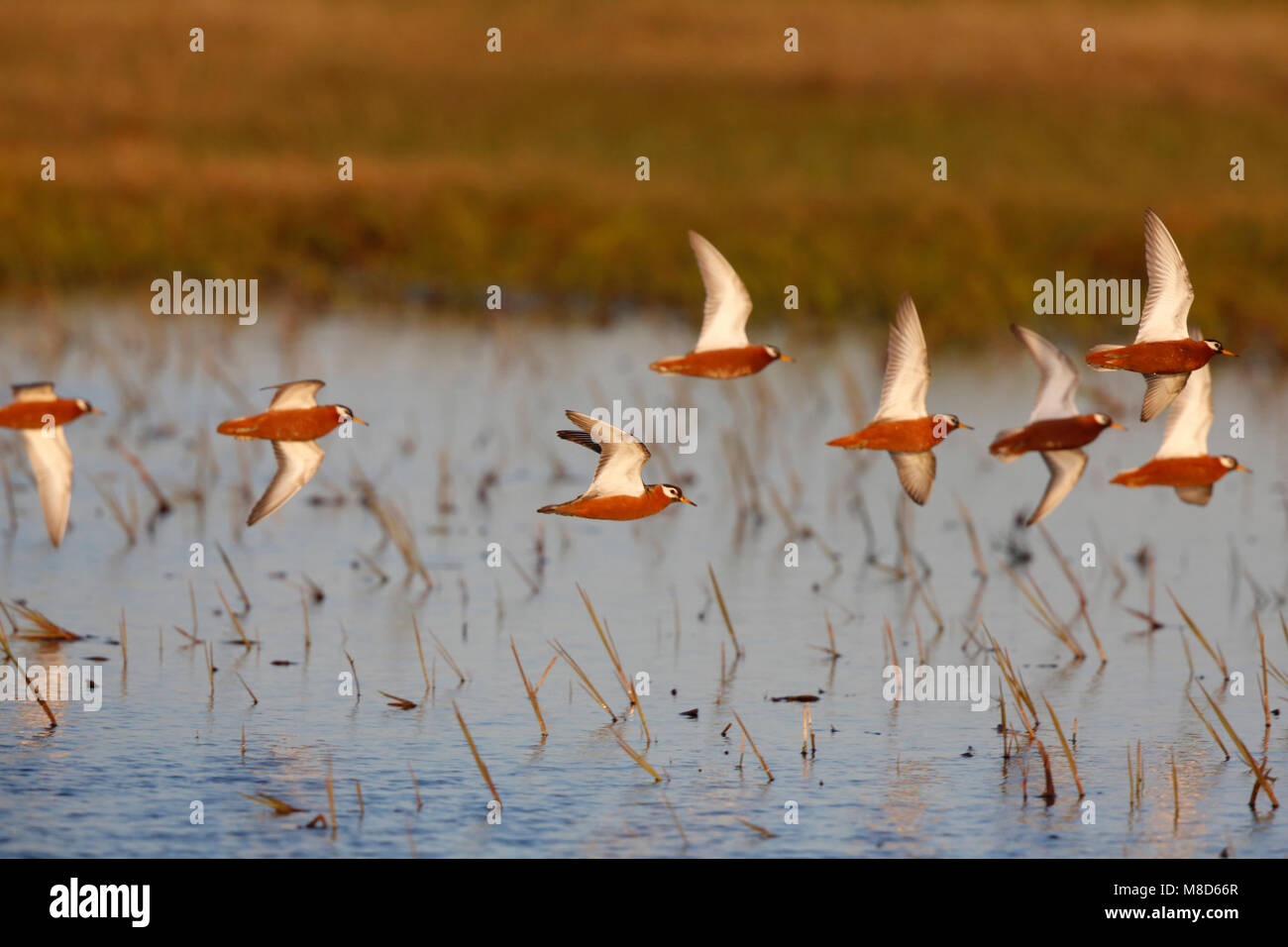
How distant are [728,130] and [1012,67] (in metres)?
10.1

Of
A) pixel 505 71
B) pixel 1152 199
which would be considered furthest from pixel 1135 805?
pixel 505 71

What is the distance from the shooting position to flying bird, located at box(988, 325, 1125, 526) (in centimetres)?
765

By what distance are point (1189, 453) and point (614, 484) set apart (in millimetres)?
2427

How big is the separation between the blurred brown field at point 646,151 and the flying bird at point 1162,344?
59.7ft

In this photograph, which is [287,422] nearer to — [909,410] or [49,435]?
[49,435]

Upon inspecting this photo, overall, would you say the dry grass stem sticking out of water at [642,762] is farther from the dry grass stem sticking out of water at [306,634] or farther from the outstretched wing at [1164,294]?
the outstretched wing at [1164,294]

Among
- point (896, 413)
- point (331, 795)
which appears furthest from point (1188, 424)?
point (331, 795)

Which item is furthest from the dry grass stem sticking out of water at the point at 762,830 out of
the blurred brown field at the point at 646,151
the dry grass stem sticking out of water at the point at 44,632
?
the blurred brown field at the point at 646,151

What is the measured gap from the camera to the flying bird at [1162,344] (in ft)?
24.4

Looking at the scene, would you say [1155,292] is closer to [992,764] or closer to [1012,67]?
[992,764]

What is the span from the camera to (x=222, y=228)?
3081cm

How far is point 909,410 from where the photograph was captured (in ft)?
25.1

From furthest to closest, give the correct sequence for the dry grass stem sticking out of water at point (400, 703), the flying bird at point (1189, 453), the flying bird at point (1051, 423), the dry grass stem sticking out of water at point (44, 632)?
A: 1. the dry grass stem sticking out of water at point (44, 632)
2. the dry grass stem sticking out of water at point (400, 703)
3. the flying bird at point (1189, 453)
4. the flying bird at point (1051, 423)

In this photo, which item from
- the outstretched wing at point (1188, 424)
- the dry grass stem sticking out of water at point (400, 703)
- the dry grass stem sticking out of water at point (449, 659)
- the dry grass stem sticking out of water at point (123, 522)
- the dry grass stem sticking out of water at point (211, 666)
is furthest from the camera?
the dry grass stem sticking out of water at point (123, 522)
